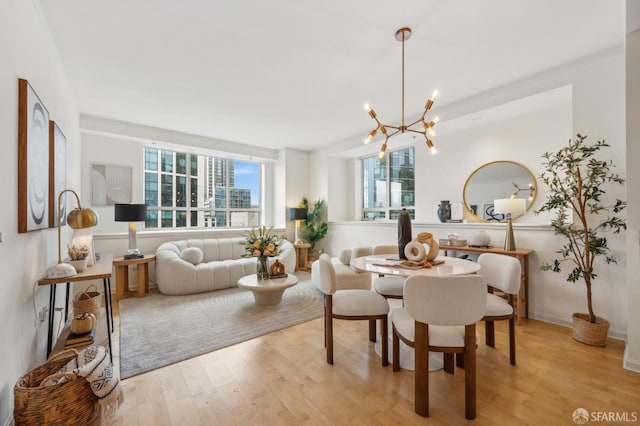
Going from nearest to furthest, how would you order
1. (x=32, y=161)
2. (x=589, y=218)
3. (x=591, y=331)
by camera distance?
(x=32, y=161) < (x=591, y=331) < (x=589, y=218)

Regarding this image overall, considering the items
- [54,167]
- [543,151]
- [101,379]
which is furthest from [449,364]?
[54,167]

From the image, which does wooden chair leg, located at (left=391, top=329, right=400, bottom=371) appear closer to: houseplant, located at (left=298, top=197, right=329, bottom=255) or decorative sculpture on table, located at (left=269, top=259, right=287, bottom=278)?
decorative sculpture on table, located at (left=269, top=259, right=287, bottom=278)

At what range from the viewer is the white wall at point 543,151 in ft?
8.40

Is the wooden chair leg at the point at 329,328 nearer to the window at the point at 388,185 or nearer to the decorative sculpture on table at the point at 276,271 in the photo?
the decorative sculpture on table at the point at 276,271

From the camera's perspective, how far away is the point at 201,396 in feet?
6.07

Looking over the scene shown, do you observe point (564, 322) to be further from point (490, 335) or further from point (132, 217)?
point (132, 217)

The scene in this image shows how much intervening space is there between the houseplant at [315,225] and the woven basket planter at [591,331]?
415 cm

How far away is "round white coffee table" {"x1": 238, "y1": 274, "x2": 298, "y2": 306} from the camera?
11.1ft

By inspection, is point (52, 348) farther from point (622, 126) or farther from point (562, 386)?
point (622, 126)

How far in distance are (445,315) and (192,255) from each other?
156 inches

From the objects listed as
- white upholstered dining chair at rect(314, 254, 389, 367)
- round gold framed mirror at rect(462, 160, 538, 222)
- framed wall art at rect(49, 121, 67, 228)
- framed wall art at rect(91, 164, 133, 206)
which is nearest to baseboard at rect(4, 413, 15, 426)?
framed wall art at rect(49, 121, 67, 228)

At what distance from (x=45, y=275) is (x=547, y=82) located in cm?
501

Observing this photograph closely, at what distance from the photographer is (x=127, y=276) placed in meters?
4.06

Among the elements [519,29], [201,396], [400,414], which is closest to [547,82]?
[519,29]
